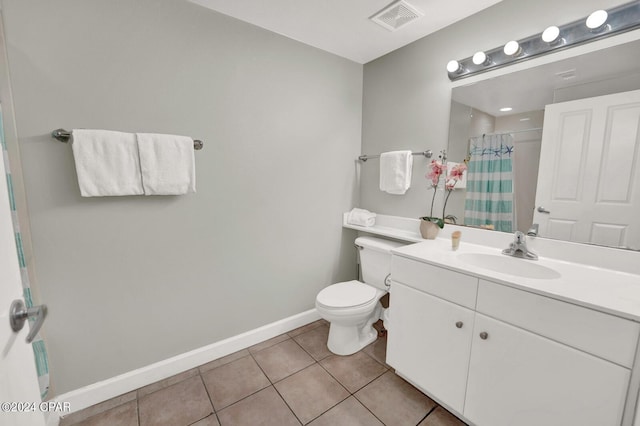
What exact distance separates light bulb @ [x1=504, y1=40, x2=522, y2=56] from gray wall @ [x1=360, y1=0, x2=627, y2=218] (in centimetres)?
7

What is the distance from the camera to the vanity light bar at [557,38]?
1.15 metres

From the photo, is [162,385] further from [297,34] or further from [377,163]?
[297,34]

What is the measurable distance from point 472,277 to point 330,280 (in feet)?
4.52

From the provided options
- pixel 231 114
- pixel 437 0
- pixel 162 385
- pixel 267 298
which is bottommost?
pixel 162 385

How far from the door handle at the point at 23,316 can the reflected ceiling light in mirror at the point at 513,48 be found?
7.24ft

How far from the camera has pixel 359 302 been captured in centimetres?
176

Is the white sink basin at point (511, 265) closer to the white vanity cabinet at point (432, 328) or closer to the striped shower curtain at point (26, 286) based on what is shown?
the white vanity cabinet at point (432, 328)

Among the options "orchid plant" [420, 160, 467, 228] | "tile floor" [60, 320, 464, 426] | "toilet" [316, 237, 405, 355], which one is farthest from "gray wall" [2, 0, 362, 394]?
"orchid plant" [420, 160, 467, 228]

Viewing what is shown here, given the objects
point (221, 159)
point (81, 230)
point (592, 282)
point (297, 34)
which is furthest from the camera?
point (297, 34)

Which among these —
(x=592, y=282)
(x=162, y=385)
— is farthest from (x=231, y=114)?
(x=592, y=282)

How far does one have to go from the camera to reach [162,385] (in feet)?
5.16

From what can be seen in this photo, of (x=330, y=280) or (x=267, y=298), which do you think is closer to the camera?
(x=267, y=298)

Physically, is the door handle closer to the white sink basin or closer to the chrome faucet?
the white sink basin

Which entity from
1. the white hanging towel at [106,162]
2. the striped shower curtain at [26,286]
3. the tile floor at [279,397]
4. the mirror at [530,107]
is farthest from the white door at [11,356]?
the mirror at [530,107]
